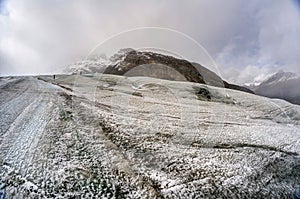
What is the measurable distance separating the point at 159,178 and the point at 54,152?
5128 millimetres

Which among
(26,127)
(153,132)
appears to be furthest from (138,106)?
(26,127)

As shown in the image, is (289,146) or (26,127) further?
(289,146)

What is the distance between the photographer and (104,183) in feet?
34.4

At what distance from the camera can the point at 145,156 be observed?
12773 millimetres

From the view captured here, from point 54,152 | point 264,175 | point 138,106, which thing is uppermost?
point 138,106

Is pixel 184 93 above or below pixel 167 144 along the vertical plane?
above

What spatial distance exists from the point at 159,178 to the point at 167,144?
348cm

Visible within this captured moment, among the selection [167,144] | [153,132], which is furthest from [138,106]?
[167,144]

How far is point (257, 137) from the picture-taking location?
17109 mm

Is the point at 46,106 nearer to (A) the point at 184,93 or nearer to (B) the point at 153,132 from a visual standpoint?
(B) the point at 153,132

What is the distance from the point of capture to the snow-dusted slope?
1036 centimetres

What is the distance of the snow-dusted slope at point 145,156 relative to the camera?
1036cm

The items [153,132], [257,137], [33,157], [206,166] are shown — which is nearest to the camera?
[33,157]

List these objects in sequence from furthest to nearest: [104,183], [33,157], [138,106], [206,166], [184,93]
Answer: [184,93]
[138,106]
[206,166]
[33,157]
[104,183]
